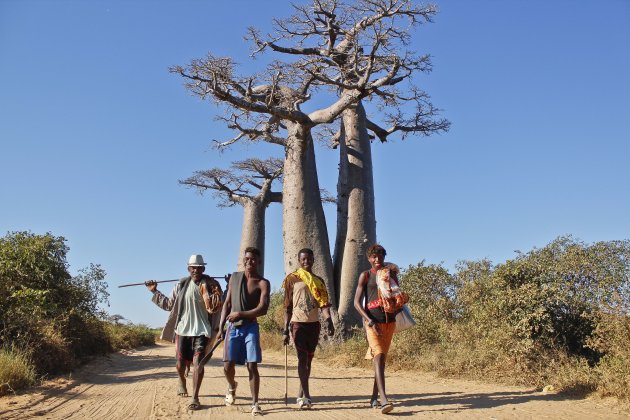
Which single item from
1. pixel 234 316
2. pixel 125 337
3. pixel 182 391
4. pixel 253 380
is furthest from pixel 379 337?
pixel 125 337

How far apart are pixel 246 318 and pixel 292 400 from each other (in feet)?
3.57

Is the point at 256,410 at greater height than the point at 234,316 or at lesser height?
lesser

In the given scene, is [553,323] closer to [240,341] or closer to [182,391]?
[240,341]

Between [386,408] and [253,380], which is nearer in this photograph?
[386,408]

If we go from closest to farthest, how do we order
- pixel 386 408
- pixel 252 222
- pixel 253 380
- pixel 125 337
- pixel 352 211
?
pixel 386 408, pixel 253 380, pixel 352 211, pixel 125 337, pixel 252 222

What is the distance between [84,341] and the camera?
9.16m

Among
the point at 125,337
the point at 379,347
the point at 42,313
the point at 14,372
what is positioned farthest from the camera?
the point at 125,337

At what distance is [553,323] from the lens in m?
5.98

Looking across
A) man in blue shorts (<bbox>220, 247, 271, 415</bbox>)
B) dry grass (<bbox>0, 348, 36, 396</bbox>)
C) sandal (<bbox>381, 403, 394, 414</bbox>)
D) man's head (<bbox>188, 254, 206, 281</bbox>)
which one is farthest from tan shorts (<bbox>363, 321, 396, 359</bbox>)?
dry grass (<bbox>0, 348, 36, 396</bbox>)

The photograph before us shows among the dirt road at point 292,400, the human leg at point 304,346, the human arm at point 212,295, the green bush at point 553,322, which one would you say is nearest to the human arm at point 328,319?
the human leg at point 304,346

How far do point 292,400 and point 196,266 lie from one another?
142 cm

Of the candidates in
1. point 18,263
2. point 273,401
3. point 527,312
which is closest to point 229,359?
point 273,401

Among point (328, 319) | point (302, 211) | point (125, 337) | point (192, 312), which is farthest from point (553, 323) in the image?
point (125, 337)

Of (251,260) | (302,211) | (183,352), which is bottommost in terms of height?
(183,352)
